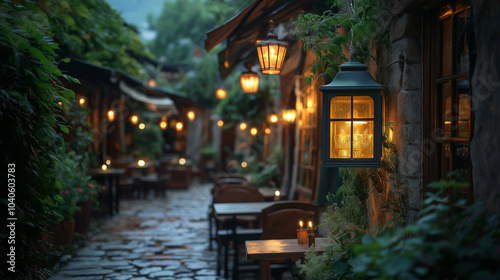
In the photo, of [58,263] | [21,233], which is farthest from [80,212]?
[21,233]

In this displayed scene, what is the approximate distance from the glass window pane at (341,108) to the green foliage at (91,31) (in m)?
4.54

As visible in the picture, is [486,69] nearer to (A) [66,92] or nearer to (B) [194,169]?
(A) [66,92]

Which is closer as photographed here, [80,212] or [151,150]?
[80,212]

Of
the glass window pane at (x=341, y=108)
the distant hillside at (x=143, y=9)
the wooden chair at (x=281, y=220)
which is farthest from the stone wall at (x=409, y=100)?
the distant hillside at (x=143, y=9)

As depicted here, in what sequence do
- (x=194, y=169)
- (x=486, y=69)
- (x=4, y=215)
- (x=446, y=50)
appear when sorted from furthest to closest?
(x=194, y=169)
(x=4, y=215)
(x=446, y=50)
(x=486, y=69)

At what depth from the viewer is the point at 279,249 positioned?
176 inches

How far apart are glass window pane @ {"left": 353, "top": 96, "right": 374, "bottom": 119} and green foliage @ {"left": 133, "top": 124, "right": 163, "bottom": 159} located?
52.2 ft

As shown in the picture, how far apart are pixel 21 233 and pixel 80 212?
15.2 ft

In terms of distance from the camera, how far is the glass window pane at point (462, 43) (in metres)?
3.03

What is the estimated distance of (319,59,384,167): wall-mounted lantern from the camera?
3.61 meters

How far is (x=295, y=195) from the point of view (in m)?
8.22

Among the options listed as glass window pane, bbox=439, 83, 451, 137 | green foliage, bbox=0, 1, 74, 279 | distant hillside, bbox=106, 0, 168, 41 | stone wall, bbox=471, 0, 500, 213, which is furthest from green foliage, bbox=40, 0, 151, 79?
distant hillside, bbox=106, 0, 168, 41

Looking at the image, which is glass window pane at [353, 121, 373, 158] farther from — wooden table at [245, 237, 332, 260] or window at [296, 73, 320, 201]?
window at [296, 73, 320, 201]

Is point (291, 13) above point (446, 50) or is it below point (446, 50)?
above
